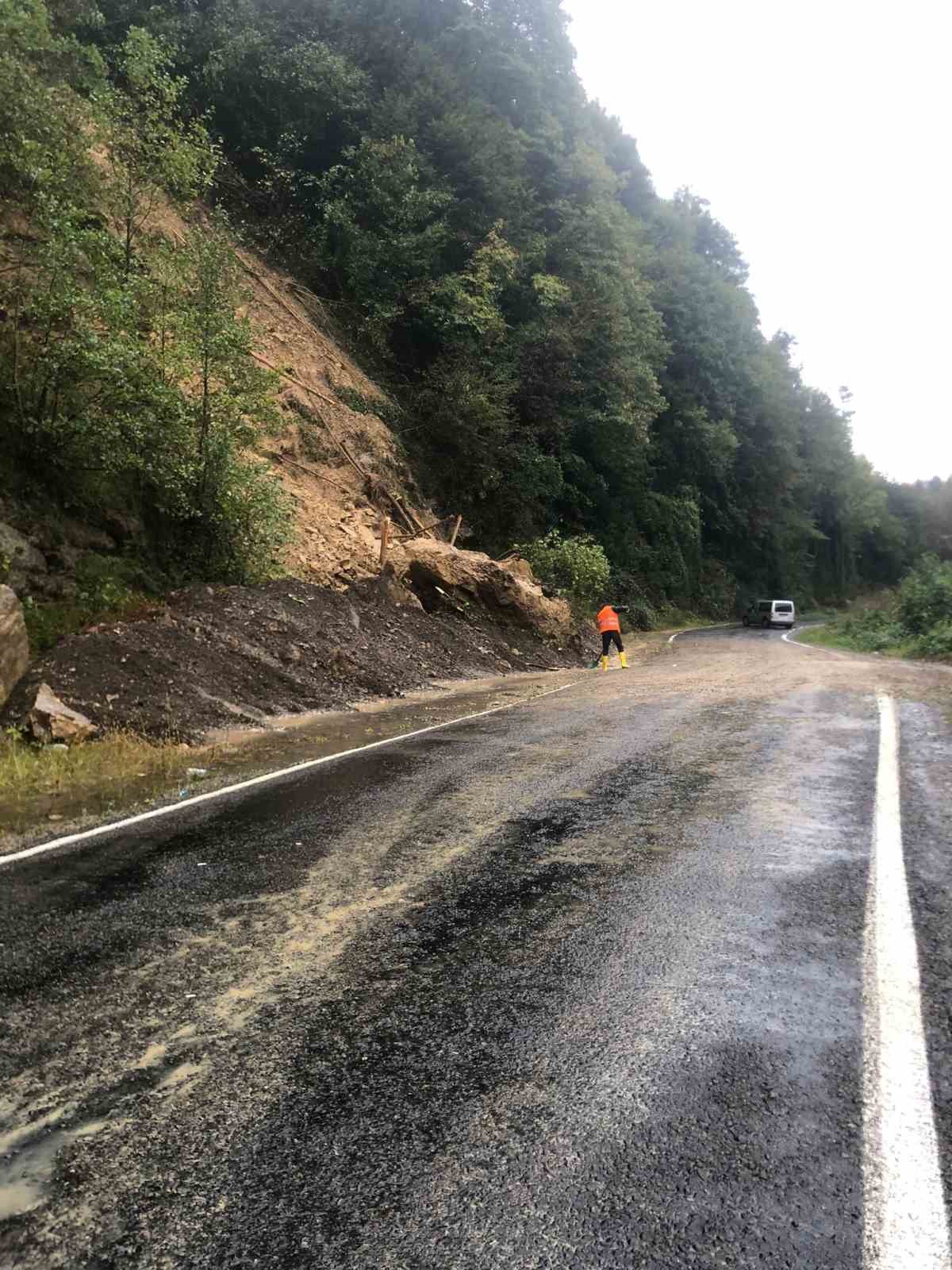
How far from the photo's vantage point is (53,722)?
27.8 feet

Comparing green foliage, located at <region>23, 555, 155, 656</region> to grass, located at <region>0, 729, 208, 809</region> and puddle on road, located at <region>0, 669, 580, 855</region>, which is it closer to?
grass, located at <region>0, 729, 208, 809</region>

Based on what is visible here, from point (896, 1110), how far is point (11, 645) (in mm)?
9272

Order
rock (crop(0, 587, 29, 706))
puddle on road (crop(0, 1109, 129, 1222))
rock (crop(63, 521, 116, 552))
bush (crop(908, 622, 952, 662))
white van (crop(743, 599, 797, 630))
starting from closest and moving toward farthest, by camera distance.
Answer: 1. puddle on road (crop(0, 1109, 129, 1222))
2. rock (crop(0, 587, 29, 706))
3. rock (crop(63, 521, 116, 552))
4. bush (crop(908, 622, 952, 662))
5. white van (crop(743, 599, 797, 630))

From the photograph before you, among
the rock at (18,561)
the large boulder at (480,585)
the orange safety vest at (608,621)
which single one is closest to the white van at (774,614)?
the large boulder at (480,585)

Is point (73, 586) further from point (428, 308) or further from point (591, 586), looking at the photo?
point (591, 586)

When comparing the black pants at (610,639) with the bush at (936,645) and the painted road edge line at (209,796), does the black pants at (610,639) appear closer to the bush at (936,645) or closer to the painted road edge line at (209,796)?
the painted road edge line at (209,796)

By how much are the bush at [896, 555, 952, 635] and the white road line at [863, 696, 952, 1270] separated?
24.7 metres

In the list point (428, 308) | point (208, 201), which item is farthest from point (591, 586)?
point (208, 201)

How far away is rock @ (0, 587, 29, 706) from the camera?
29.4ft

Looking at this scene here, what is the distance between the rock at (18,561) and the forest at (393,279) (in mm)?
1311

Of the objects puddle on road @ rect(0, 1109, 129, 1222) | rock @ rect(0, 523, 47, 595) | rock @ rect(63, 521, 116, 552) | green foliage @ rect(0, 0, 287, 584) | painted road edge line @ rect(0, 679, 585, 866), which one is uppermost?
green foliage @ rect(0, 0, 287, 584)

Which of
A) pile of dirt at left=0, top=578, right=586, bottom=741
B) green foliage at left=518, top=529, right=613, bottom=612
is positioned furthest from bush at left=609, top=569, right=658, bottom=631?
pile of dirt at left=0, top=578, right=586, bottom=741

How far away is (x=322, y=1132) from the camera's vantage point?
243 cm

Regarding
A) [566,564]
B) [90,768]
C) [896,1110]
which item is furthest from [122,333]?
[566,564]
